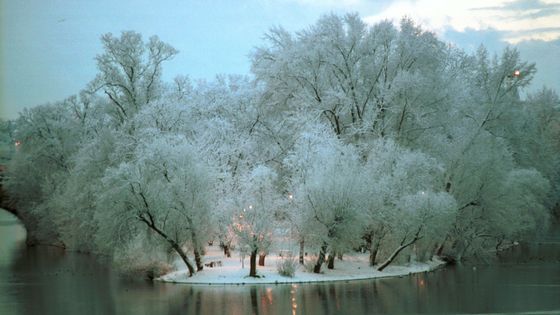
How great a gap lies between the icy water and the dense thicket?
2.91m

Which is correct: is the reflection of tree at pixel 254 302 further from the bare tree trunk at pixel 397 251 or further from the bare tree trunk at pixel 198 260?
the bare tree trunk at pixel 397 251

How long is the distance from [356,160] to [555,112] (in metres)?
50.0

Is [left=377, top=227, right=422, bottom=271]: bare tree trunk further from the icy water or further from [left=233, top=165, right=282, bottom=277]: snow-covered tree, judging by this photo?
[left=233, top=165, right=282, bottom=277]: snow-covered tree

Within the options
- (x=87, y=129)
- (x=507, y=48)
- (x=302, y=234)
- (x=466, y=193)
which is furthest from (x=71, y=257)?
(x=507, y=48)

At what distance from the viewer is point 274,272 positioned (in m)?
35.3

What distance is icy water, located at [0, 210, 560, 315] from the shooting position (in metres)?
25.3

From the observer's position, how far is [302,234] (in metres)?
35.2

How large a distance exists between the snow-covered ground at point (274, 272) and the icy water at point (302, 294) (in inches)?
54.4

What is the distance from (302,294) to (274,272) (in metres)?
6.01

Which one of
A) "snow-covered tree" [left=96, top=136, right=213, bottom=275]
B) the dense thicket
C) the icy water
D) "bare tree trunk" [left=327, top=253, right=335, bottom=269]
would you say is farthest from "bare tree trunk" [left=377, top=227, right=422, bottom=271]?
"snow-covered tree" [left=96, top=136, right=213, bottom=275]

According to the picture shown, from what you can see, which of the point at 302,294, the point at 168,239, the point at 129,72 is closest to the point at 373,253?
the point at 302,294

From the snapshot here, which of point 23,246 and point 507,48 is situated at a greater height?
point 507,48

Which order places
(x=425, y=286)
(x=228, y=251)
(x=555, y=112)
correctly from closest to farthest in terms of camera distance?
(x=425, y=286) → (x=228, y=251) → (x=555, y=112)

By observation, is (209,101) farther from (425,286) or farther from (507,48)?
(425,286)
